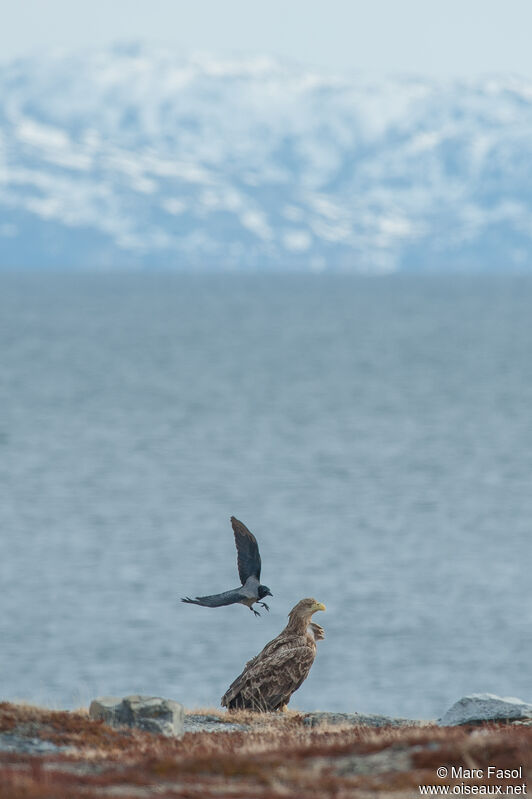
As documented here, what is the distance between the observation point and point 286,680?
17047mm

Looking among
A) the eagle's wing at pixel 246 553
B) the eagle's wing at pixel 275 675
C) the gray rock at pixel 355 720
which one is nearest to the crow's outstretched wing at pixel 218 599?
the eagle's wing at pixel 246 553

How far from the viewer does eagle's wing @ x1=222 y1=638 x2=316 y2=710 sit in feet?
56.0

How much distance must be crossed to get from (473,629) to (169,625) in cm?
1123

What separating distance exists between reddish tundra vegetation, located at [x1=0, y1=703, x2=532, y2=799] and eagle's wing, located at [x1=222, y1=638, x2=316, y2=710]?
3.28 metres

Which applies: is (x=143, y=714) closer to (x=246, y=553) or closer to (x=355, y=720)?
(x=246, y=553)

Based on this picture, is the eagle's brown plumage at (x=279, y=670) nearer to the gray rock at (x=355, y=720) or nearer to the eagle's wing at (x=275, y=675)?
the eagle's wing at (x=275, y=675)

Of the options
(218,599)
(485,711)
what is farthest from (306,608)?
(485,711)

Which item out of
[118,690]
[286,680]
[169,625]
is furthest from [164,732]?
[169,625]

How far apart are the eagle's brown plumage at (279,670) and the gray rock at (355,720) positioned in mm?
497

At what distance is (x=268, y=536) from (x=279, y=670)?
147 ft

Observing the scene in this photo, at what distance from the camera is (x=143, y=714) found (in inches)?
579

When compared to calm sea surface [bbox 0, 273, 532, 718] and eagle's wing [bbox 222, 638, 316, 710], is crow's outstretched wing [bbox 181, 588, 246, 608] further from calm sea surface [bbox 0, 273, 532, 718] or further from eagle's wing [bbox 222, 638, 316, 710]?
calm sea surface [bbox 0, 273, 532, 718]

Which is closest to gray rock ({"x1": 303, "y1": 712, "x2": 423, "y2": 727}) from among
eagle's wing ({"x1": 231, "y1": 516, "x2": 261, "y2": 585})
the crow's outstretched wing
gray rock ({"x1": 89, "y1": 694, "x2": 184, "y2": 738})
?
the crow's outstretched wing

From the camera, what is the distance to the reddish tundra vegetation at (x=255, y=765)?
10.3 metres
